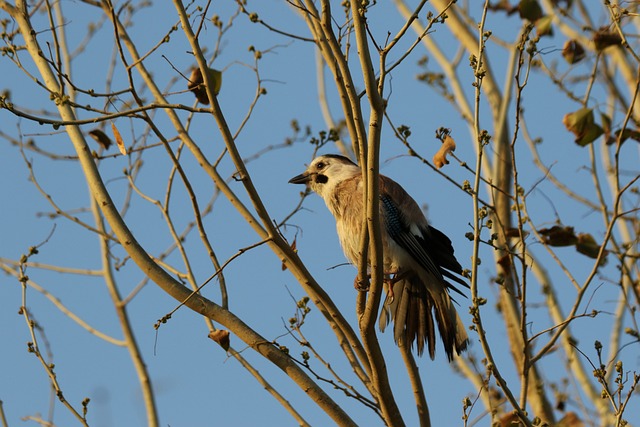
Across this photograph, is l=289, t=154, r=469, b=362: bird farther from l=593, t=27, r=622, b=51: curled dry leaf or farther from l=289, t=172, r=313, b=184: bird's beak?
l=593, t=27, r=622, b=51: curled dry leaf

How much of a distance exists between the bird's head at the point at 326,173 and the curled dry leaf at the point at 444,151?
1.91 metres

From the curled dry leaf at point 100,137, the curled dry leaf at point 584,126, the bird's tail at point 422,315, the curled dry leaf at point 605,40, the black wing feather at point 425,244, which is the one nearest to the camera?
the curled dry leaf at point 584,126

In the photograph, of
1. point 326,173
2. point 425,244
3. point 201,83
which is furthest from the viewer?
point 326,173

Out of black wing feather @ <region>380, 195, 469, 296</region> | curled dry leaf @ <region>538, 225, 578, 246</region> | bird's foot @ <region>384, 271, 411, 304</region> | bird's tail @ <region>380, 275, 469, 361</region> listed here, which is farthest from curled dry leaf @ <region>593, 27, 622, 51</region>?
bird's foot @ <region>384, 271, 411, 304</region>

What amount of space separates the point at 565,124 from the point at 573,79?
10.3ft

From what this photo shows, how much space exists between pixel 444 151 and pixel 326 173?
2.24m

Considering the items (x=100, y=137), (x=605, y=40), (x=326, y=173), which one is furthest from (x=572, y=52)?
(x=100, y=137)

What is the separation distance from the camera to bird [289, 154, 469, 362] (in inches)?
236

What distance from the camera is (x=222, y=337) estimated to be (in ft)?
15.6

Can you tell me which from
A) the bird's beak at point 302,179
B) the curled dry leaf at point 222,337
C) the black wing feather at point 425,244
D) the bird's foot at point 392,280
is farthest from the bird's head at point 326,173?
the curled dry leaf at point 222,337

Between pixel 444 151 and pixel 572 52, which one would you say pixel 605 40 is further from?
pixel 444 151

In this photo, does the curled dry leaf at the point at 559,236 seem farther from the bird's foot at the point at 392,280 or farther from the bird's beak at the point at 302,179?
the bird's beak at the point at 302,179

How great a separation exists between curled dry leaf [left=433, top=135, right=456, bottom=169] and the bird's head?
6.25 ft

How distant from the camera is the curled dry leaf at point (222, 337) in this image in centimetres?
475
